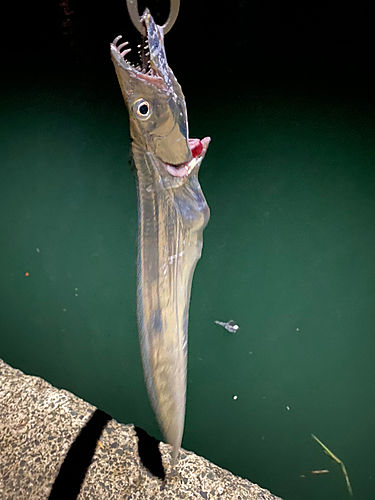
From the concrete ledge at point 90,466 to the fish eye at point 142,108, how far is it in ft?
2.88

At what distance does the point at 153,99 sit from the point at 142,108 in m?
0.02

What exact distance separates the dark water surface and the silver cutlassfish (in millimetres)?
381

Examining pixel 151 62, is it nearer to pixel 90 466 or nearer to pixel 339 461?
pixel 90 466

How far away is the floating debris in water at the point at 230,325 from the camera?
1.18 meters

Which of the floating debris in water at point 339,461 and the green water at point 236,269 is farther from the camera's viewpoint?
the floating debris in water at point 339,461

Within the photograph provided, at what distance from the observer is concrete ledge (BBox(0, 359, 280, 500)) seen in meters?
0.92

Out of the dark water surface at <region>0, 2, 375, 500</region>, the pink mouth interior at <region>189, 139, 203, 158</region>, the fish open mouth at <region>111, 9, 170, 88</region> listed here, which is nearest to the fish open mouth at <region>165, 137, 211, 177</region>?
the pink mouth interior at <region>189, 139, 203, 158</region>

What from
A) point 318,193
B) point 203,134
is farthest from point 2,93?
point 318,193

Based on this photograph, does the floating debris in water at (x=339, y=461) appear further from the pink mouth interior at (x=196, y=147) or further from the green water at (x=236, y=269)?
the pink mouth interior at (x=196, y=147)

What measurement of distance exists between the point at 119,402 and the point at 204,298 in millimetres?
647

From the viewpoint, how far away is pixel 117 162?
1134 millimetres

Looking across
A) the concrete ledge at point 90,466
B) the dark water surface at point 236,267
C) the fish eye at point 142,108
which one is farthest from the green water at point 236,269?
the fish eye at point 142,108

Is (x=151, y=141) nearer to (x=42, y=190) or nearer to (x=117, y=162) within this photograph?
(x=117, y=162)

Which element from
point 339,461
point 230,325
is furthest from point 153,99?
point 339,461
